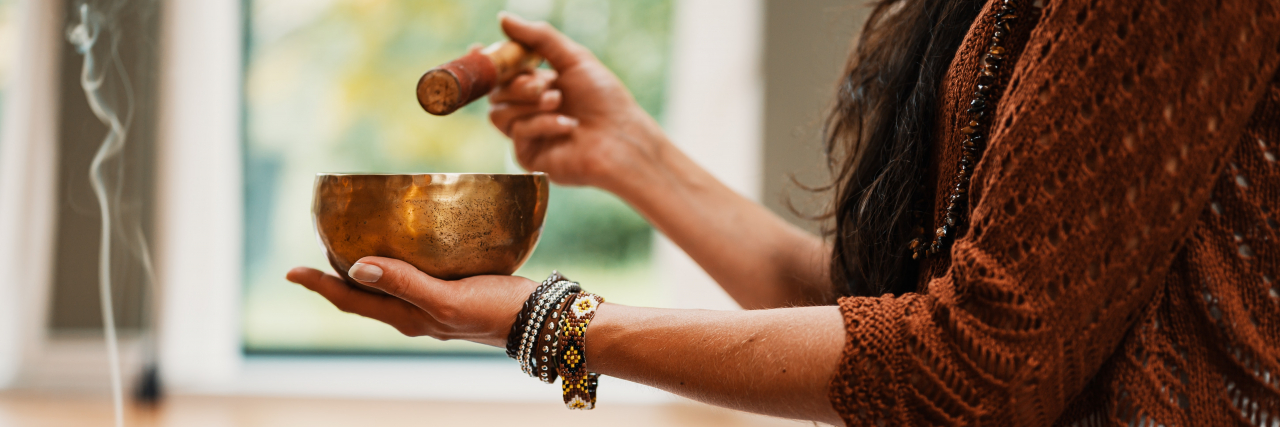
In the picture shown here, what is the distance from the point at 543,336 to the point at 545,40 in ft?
1.63

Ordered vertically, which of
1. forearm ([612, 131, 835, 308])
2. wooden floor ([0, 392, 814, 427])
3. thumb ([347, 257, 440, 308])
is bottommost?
wooden floor ([0, 392, 814, 427])

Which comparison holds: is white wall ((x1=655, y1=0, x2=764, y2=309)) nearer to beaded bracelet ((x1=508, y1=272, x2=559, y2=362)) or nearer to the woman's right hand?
the woman's right hand

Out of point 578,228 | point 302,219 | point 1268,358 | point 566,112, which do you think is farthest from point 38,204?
point 1268,358

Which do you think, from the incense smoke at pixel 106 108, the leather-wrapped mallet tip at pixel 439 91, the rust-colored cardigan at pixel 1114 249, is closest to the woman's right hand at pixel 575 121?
the leather-wrapped mallet tip at pixel 439 91

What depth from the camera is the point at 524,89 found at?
0.94m

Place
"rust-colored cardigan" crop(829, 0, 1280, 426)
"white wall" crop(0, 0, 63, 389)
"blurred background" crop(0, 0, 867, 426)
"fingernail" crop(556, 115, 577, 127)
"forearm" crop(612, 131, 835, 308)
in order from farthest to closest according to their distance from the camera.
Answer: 1. "blurred background" crop(0, 0, 867, 426)
2. "white wall" crop(0, 0, 63, 389)
3. "fingernail" crop(556, 115, 577, 127)
4. "forearm" crop(612, 131, 835, 308)
5. "rust-colored cardigan" crop(829, 0, 1280, 426)

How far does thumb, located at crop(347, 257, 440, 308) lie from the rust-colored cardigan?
306 mm

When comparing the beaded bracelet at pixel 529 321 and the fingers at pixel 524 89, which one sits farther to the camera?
the fingers at pixel 524 89

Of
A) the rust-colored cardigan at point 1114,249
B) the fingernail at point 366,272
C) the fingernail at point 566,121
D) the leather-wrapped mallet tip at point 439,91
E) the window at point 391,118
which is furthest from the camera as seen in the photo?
the window at point 391,118

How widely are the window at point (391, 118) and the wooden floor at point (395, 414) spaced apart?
10.4 inches

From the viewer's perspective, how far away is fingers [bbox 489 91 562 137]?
0.98m

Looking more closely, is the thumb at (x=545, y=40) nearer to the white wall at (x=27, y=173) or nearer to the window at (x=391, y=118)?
the white wall at (x=27, y=173)

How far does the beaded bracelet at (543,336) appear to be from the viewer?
0.58 m

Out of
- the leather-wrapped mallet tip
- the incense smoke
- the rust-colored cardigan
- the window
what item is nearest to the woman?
Result: the rust-colored cardigan
